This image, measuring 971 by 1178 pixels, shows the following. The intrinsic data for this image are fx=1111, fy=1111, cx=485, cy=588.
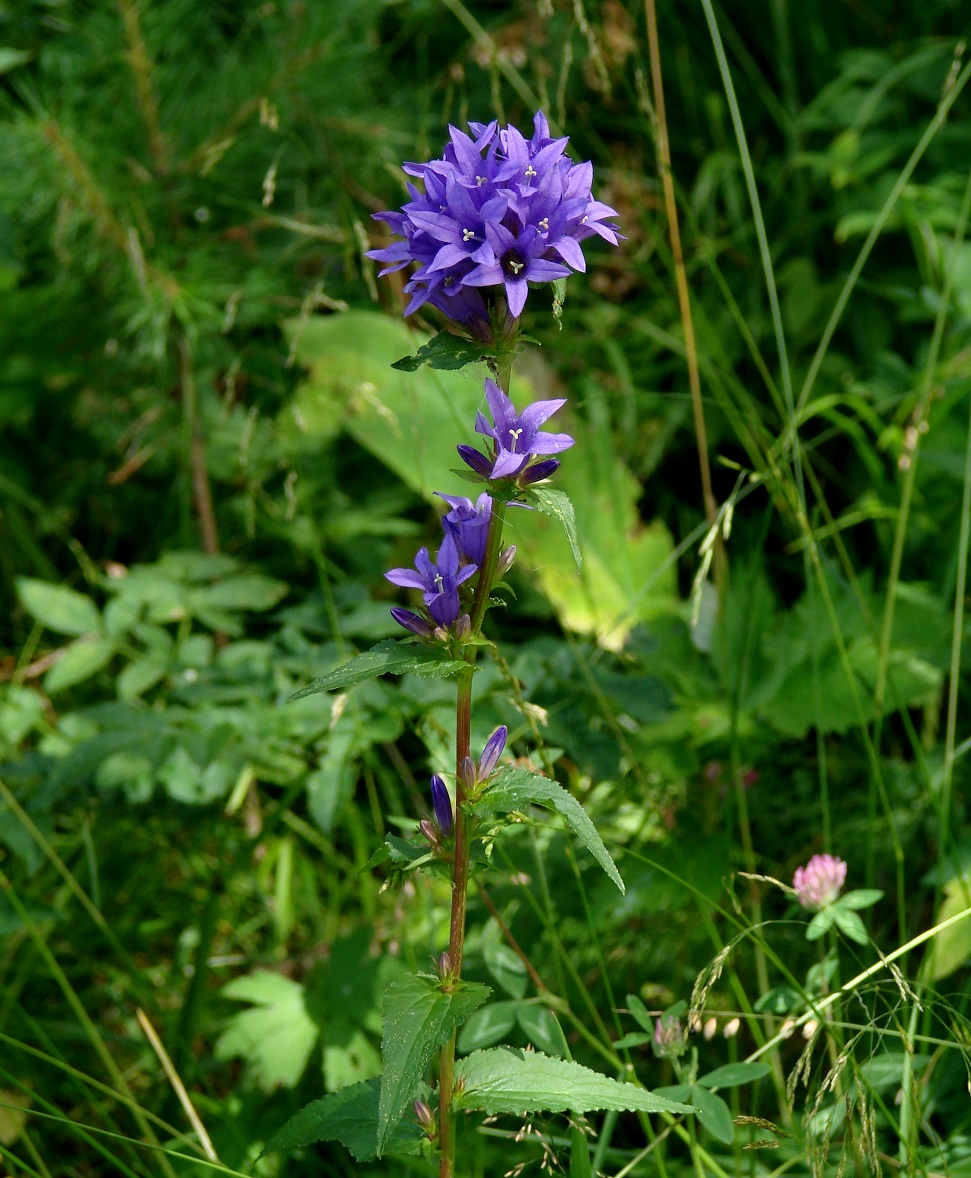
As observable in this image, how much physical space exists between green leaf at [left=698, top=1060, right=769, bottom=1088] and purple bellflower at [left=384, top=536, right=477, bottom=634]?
59cm

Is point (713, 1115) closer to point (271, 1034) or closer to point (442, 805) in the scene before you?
point (442, 805)

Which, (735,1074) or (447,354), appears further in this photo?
(735,1074)

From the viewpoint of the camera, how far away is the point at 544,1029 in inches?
52.2

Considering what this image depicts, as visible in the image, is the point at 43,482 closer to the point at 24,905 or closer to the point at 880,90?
the point at 24,905

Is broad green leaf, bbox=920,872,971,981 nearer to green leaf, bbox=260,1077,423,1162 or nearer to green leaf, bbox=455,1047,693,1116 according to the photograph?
green leaf, bbox=455,1047,693,1116

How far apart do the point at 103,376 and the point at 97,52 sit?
719mm

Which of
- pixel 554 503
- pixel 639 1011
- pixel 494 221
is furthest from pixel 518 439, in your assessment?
pixel 639 1011

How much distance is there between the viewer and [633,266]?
2.75 metres

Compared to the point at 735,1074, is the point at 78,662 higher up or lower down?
higher up

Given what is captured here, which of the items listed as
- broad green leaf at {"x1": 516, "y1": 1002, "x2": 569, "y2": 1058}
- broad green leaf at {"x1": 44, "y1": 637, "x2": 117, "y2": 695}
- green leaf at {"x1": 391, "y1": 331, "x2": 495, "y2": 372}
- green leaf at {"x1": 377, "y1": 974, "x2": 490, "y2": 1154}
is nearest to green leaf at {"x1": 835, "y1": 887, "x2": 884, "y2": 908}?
broad green leaf at {"x1": 516, "y1": 1002, "x2": 569, "y2": 1058}

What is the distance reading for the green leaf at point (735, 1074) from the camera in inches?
46.3

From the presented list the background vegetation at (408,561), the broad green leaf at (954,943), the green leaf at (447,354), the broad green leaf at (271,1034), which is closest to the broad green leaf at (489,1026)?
the background vegetation at (408,561)

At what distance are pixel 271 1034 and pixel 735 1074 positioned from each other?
757 millimetres

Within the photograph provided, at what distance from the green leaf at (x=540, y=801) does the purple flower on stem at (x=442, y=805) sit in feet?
0.16
